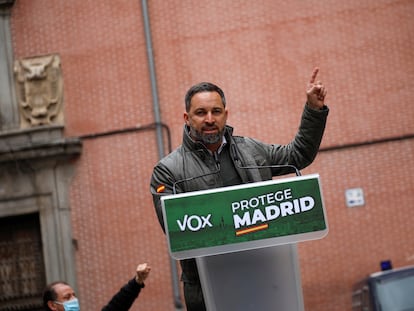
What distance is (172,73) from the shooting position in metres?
13.1

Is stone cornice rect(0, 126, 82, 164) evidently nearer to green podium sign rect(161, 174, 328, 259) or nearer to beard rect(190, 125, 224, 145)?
beard rect(190, 125, 224, 145)

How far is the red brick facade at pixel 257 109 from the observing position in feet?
42.0

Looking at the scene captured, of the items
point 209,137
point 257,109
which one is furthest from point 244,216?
point 257,109

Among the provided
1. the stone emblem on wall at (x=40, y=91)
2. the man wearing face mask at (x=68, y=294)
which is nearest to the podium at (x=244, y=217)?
the man wearing face mask at (x=68, y=294)

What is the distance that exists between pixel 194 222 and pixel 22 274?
1088 cm

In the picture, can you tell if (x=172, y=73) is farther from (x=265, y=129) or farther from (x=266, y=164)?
(x=266, y=164)

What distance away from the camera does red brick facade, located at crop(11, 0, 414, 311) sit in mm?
12812

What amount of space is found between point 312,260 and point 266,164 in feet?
30.7

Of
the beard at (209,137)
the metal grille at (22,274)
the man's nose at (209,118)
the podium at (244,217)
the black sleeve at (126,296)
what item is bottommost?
the metal grille at (22,274)

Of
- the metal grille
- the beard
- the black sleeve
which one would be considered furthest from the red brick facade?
the beard

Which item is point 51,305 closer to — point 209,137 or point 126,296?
point 126,296

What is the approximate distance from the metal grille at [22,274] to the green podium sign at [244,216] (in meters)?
10.7

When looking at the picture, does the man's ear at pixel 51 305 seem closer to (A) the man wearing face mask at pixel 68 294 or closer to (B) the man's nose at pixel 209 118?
(A) the man wearing face mask at pixel 68 294

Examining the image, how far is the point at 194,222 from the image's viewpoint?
295 cm
